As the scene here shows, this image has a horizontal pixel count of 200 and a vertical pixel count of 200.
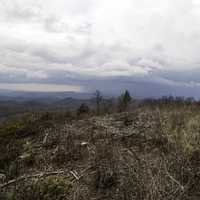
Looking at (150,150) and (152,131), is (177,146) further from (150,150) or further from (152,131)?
(152,131)

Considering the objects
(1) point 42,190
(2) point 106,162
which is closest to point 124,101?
(2) point 106,162

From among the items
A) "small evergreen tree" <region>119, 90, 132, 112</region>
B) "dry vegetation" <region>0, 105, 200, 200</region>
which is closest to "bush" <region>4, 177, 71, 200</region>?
"dry vegetation" <region>0, 105, 200, 200</region>

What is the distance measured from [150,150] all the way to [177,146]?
0.62 m

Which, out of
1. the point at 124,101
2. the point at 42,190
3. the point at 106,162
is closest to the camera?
the point at 42,190

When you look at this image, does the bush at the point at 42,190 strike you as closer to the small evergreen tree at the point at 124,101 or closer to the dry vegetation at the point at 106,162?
the dry vegetation at the point at 106,162

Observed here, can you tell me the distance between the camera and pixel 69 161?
20.7ft

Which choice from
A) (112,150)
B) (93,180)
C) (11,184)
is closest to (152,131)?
(112,150)

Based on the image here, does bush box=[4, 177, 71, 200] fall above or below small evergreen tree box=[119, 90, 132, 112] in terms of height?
below

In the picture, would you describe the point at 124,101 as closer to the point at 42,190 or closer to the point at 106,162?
the point at 106,162

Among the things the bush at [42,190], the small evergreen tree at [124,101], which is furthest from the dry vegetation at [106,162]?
the small evergreen tree at [124,101]

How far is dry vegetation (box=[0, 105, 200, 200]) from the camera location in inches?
184

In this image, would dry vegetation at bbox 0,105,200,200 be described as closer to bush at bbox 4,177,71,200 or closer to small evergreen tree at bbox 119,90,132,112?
bush at bbox 4,177,71,200

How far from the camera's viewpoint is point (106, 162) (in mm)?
5574

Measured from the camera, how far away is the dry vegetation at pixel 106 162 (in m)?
4.67
